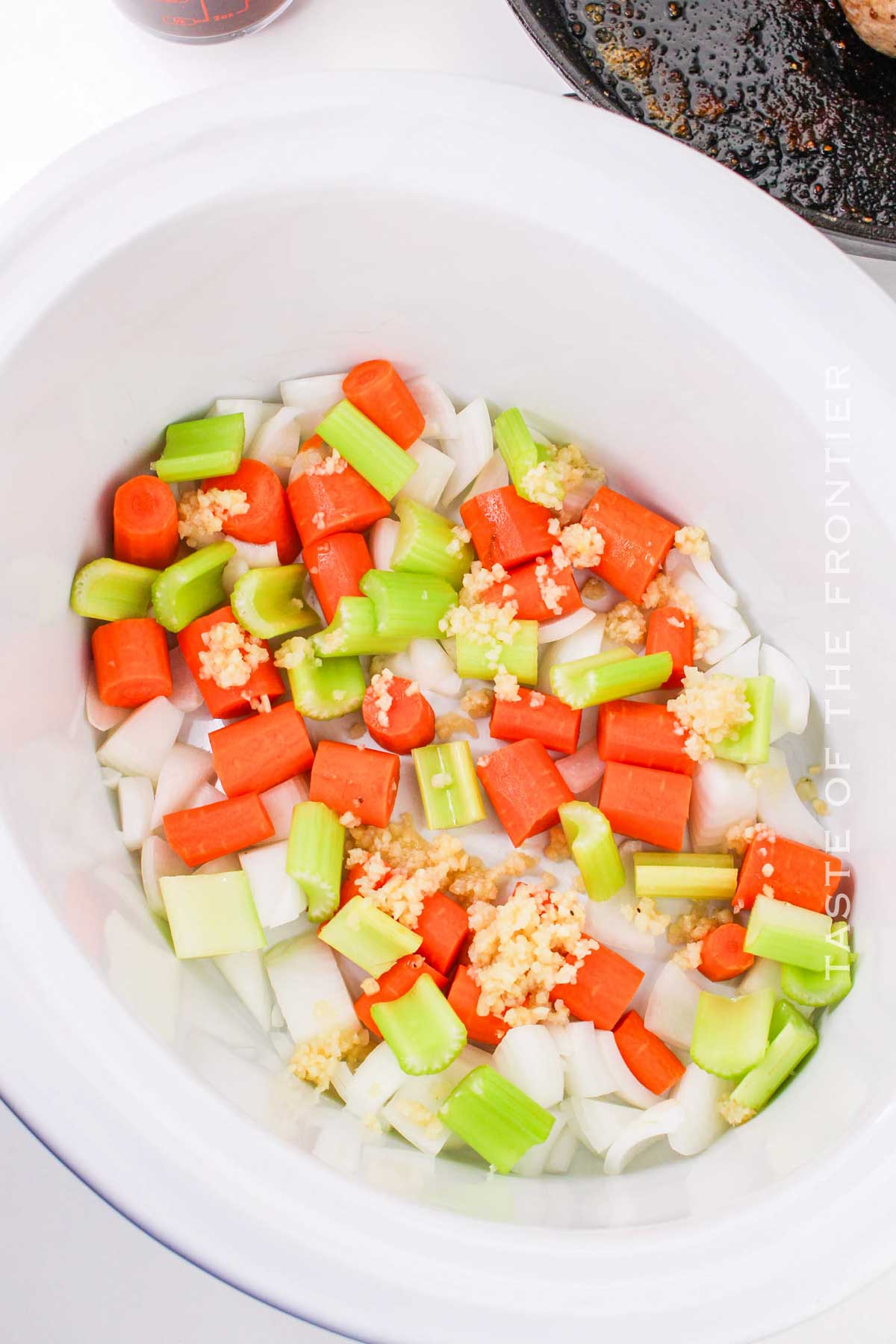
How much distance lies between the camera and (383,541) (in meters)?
0.95

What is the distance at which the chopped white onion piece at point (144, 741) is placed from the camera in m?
0.89

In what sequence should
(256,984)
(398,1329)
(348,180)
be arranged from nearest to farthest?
1. (398,1329)
2. (348,180)
3. (256,984)

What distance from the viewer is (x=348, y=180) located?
78 cm

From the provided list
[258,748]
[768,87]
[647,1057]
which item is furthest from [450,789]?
[768,87]

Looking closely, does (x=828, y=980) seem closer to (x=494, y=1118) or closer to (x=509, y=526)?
(x=494, y=1118)

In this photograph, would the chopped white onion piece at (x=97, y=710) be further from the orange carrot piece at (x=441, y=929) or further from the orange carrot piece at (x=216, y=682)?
the orange carrot piece at (x=441, y=929)

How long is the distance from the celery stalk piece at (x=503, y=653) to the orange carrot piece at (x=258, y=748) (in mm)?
146

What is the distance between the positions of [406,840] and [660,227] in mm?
503

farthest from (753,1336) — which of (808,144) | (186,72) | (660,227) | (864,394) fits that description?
(186,72)

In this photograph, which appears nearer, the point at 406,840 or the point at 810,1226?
the point at 810,1226

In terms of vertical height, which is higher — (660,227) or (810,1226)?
(660,227)

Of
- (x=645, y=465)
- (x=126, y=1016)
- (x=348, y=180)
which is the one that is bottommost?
(x=126, y=1016)

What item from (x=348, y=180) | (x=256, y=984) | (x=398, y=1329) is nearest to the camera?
(x=398, y=1329)

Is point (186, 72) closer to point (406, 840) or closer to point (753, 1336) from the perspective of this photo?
point (406, 840)
